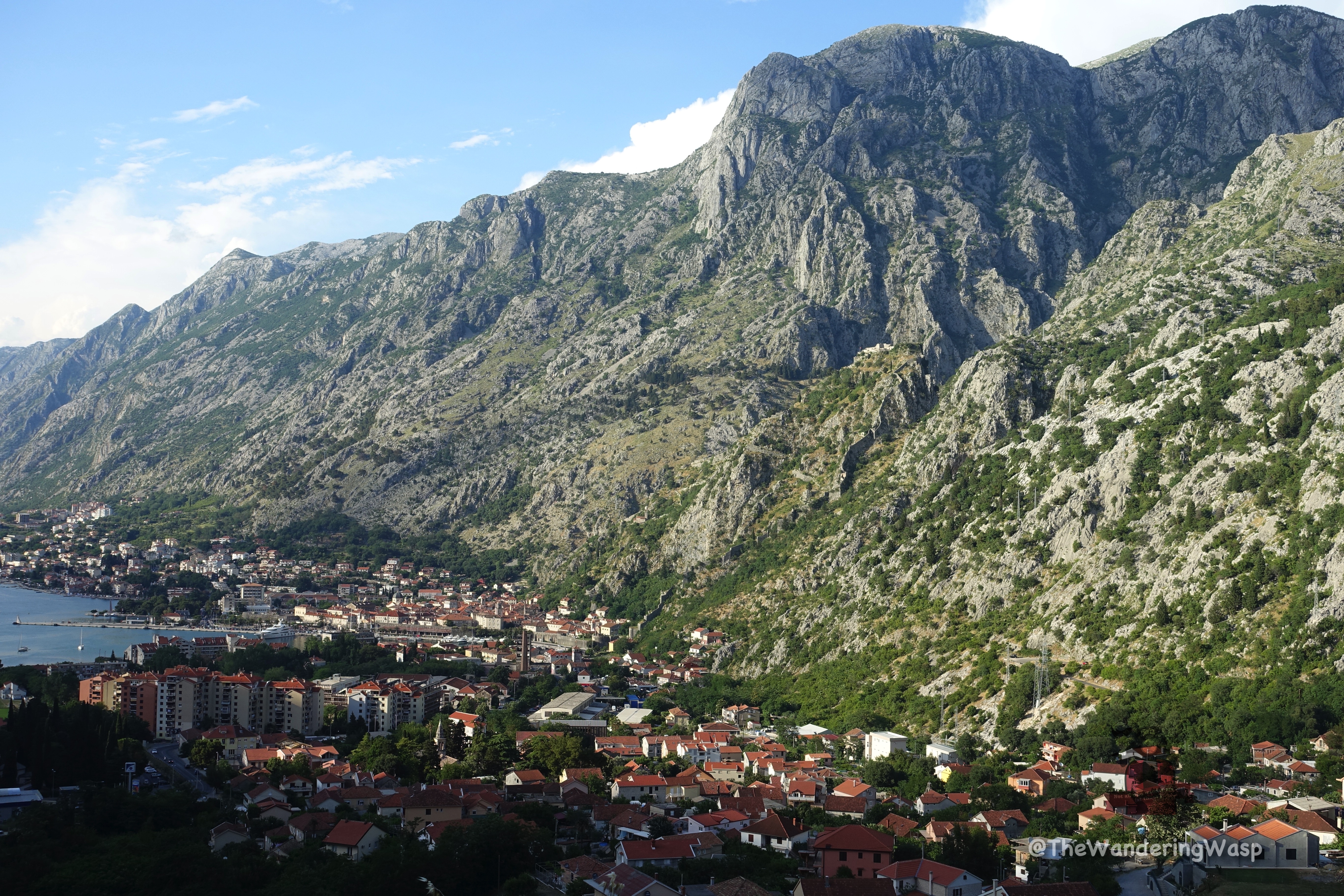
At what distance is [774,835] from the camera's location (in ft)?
185

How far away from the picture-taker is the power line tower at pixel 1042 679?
7769cm

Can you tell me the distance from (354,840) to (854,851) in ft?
67.4

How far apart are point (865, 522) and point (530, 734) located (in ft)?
134

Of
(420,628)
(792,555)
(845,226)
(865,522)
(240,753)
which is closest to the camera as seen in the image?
(240,753)

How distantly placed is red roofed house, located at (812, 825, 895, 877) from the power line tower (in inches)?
1143

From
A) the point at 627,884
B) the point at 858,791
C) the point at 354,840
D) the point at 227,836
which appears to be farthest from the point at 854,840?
the point at 227,836

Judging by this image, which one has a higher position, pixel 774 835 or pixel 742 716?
pixel 774 835

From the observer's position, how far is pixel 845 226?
187500 mm

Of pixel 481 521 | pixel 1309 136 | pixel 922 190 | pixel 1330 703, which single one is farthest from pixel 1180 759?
pixel 922 190

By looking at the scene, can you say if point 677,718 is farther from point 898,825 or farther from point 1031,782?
point 898,825

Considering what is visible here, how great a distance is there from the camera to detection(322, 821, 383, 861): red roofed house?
174 feet

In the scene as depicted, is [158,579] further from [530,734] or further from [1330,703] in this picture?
[1330,703]

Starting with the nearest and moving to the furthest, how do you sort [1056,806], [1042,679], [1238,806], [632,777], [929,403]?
1. [1238,806]
2. [1056,806]
3. [632,777]
4. [1042,679]
5. [929,403]

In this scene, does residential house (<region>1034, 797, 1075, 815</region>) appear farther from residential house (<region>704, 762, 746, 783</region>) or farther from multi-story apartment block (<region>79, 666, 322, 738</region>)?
multi-story apartment block (<region>79, 666, 322, 738</region>)
